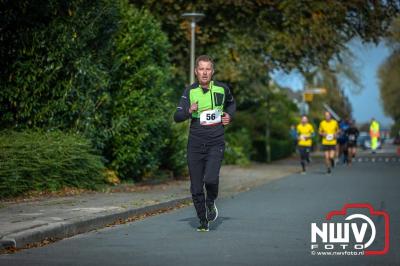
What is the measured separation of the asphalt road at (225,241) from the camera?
770cm

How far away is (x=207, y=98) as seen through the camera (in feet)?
31.7

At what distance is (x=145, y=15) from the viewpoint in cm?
1827

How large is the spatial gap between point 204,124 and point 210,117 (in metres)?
0.11

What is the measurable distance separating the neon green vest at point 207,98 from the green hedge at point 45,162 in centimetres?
459

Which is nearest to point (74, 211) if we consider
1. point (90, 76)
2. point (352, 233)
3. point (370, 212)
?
point (352, 233)

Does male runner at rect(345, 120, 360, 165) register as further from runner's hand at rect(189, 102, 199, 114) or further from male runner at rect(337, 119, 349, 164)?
runner's hand at rect(189, 102, 199, 114)

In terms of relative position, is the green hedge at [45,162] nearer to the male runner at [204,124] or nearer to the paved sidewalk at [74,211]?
the paved sidewalk at [74,211]

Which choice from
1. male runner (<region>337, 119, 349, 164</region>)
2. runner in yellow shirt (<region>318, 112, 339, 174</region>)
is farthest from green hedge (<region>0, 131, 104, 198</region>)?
male runner (<region>337, 119, 349, 164</region>)

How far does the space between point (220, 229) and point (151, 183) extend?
28.6 feet

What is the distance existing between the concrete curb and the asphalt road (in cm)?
19

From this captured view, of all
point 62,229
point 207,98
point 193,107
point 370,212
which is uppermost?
point 207,98

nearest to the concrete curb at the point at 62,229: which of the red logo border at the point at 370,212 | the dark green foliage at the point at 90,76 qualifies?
the red logo border at the point at 370,212

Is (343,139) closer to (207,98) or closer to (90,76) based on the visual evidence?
(90,76)

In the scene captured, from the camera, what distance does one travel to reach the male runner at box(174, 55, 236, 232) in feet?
31.6
